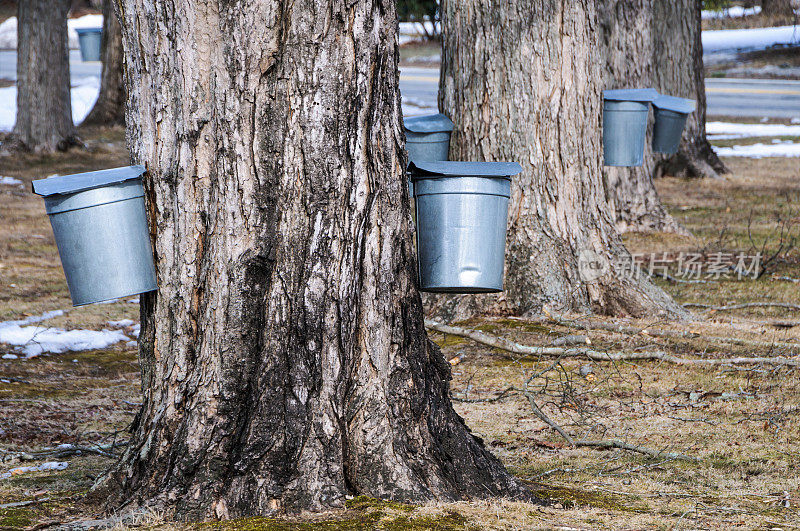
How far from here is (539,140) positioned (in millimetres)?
5945

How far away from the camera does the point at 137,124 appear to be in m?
2.90

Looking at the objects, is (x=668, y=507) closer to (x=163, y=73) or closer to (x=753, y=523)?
(x=753, y=523)

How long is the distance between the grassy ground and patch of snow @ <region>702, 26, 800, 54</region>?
24414 millimetres

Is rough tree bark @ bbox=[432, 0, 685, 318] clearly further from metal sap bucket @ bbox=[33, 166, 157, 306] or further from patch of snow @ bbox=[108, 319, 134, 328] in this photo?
metal sap bucket @ bbox=[33, 166, 157, 306]

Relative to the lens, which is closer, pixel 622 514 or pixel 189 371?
pixel 189 371

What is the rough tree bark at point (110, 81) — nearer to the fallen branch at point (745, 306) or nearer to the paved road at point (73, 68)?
the paved road at point (73, 68)

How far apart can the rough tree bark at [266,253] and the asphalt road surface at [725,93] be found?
16.3 m

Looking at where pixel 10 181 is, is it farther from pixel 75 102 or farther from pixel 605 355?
pixel 605 355

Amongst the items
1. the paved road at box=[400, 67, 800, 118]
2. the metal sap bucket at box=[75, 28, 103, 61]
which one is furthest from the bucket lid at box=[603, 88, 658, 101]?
the metal sap bucket at box=[75, 28, 103, 61]

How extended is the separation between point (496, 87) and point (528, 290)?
131cm

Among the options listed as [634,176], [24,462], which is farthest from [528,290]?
[634,176]

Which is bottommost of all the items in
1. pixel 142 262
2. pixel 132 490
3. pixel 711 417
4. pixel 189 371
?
pixel 711 417

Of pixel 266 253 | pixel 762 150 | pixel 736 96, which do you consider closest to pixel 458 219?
pixel 266 253

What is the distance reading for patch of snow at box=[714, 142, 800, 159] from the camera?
48.9 ft
